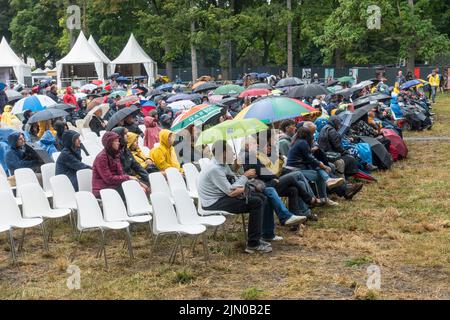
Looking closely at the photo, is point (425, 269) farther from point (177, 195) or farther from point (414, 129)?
point (414, 129)

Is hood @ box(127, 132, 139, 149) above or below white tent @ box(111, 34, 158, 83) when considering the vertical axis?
below

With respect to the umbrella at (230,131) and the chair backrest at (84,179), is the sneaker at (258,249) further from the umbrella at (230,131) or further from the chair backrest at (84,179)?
the chair backrest at (84,179)

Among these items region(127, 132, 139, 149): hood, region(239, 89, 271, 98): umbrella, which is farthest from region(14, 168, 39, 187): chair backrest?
region(239, 89, 271, 98): umbrella

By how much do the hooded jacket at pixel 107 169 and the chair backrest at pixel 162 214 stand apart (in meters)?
1.33

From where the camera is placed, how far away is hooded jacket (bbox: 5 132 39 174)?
30.8ft

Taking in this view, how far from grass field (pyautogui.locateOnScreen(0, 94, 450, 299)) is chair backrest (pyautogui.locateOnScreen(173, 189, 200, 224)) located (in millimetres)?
448

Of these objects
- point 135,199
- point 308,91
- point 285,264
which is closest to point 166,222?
point 135,199

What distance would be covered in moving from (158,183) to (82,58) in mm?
29649

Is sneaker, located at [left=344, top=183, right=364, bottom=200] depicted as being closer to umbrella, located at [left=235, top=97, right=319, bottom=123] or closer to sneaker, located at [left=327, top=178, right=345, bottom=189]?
sneaker, located at [left=327, top=178, right=345, bottom=189]

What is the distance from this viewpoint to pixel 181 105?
14.5m

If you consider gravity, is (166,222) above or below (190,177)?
below

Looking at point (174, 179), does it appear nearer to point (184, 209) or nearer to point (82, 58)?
point (184, 209)

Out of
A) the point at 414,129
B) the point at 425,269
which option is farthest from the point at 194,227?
the point at 414,129

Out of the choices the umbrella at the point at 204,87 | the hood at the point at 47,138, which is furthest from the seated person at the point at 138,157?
the umbrella at the point at 204,87
